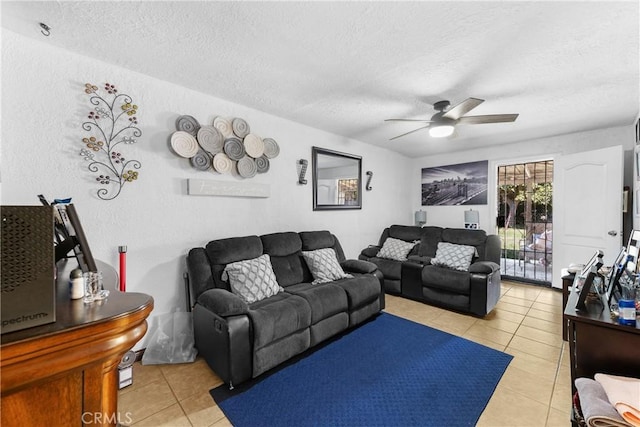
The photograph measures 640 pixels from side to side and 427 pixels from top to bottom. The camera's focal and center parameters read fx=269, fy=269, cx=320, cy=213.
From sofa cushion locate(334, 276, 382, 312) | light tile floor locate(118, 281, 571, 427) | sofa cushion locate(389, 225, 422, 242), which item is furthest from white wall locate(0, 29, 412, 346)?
sofa cushion locate(389, 225, 422, 242)

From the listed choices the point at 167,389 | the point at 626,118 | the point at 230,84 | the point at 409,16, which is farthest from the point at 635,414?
the point at 626,118

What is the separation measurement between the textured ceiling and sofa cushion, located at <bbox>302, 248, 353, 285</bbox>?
166cm

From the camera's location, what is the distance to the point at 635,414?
39.9 inches

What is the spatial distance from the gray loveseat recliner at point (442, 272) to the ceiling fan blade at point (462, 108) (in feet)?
5.87

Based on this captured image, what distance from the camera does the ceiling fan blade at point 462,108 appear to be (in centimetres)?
221

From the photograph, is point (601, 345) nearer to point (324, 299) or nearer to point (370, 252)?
point (324, 299)

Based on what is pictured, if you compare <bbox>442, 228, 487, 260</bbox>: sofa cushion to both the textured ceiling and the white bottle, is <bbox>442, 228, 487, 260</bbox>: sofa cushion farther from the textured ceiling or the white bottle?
the white bottle

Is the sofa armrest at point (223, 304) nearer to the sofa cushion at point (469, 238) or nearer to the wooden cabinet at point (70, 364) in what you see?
the wooden cabinet at point (70, 364)

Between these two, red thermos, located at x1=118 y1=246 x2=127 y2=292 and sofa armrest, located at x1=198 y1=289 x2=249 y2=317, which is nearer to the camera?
sofa armrest, located at x1=198 y1=289 x2=249 y2=317

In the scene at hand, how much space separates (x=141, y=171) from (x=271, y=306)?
159cm

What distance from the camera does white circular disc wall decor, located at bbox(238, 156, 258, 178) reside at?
2879 mm

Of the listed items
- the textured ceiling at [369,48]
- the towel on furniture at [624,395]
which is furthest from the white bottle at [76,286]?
the towel on furniture at [624,395]

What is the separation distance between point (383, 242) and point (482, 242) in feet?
4.65

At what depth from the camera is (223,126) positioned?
9.08 ft
